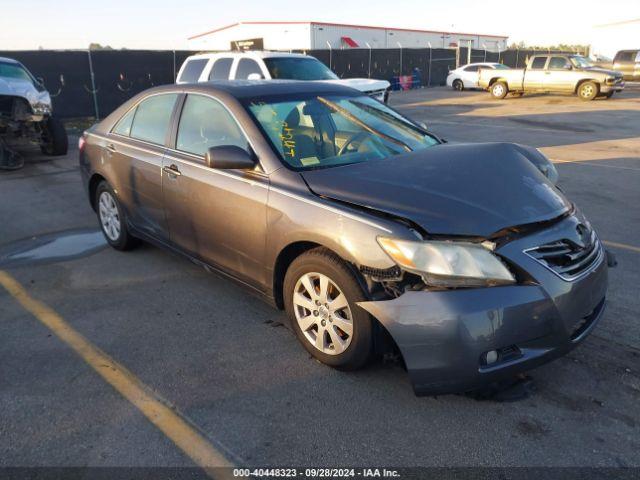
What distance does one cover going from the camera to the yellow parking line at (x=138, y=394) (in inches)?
102

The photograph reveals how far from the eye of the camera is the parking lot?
2.59 metres

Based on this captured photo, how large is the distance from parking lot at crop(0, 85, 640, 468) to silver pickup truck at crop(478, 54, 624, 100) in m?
18.4

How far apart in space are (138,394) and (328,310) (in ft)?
3.91

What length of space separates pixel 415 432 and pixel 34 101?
395 inches

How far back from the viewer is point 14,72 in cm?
1068

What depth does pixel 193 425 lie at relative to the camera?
2.80 m

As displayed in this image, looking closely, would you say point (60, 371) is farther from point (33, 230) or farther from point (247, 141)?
point (33, 230)

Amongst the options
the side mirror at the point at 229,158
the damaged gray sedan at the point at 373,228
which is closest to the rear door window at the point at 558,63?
the damaged gray sedan at the point at 373,228

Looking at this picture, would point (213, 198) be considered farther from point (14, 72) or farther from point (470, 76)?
point (470, 76)

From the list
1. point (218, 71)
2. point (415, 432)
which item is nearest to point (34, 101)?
point (218, 71)

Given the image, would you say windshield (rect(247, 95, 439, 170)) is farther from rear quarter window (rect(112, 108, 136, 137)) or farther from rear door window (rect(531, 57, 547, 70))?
rear door window (rect(531, 57, 547, 70))

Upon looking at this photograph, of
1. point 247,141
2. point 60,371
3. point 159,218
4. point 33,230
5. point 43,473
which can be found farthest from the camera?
point 33,230

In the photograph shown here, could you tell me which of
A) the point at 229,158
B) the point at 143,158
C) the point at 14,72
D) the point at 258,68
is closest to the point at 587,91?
the point at 258,68

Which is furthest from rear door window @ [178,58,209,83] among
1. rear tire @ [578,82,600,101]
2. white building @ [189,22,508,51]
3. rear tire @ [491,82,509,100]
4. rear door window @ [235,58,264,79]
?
white building @ [189,22,508,51]
